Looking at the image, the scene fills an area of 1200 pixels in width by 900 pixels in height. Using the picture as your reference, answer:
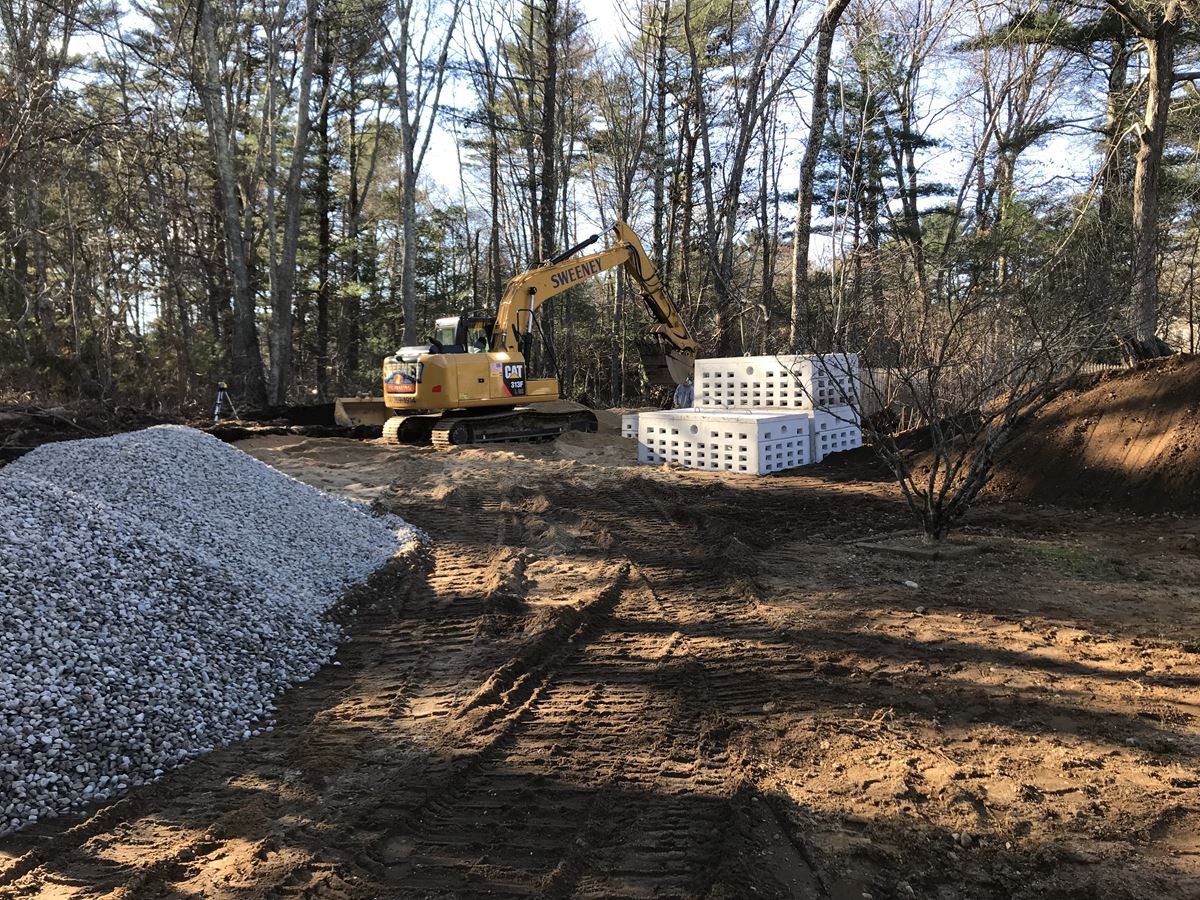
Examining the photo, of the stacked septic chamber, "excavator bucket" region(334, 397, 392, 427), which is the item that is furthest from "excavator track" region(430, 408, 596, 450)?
the stacked septic chamber

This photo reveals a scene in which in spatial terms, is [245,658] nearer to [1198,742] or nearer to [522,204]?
[1198,742]

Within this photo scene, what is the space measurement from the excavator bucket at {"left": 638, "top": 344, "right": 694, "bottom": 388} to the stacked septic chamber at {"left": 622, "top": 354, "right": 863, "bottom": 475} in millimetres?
Result: 3776

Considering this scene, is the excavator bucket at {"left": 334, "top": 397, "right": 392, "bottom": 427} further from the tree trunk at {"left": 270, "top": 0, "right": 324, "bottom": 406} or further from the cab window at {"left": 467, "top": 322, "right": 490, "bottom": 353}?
the tree trunk at {"left": 270, "top": 0, "right": 324, "bottom": 406}

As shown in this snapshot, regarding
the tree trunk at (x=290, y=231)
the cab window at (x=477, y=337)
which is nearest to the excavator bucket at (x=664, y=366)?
the cab window at (x=477, y=337)

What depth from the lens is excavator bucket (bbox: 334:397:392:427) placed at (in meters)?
16.1

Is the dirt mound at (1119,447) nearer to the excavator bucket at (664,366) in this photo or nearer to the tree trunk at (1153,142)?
the tree trunk at (1153,142)

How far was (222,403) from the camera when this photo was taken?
17859mm

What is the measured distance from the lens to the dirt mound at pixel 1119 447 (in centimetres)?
822

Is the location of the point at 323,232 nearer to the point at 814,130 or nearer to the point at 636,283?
the point at 636,283

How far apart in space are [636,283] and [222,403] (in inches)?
394

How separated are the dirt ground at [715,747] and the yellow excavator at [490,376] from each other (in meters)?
7.96

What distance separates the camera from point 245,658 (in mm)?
4434

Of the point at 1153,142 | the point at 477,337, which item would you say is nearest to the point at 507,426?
the point at 477,337

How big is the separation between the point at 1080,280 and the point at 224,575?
8.33m
